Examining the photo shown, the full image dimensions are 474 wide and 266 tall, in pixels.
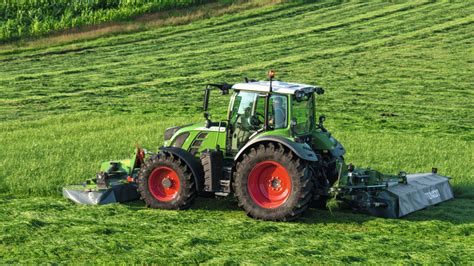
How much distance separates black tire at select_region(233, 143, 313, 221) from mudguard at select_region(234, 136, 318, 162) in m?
0.09

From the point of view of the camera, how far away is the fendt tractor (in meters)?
13.4

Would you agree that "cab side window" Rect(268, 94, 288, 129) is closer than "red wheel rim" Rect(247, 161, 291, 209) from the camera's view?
No

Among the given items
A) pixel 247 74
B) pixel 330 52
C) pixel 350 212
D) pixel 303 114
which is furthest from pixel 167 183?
pixel 330 52

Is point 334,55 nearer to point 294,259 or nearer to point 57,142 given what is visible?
point 57,142

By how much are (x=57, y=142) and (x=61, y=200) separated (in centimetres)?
519

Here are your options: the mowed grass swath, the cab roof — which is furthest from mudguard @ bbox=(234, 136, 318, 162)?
the mowed grass swath

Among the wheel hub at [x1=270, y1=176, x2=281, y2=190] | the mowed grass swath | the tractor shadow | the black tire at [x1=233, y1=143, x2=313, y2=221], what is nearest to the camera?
the black tire at [x1=233, y1=143, x2=313, y2=221]

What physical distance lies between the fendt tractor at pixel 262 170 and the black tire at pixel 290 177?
15 millimetres

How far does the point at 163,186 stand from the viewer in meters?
14.3

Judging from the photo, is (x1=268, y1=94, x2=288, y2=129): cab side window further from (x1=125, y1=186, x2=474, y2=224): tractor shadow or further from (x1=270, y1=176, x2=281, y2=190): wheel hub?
(x1=125, y1=186, x2=474, y2=224): tractor shadow

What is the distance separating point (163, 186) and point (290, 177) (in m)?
2.24

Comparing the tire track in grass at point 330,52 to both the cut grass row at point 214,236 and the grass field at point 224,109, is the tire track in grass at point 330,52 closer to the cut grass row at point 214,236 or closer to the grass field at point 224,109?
the grass field at point 224,109

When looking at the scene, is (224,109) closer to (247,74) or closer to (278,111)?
(247,74)

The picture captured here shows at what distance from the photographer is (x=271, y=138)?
44.0 ft
